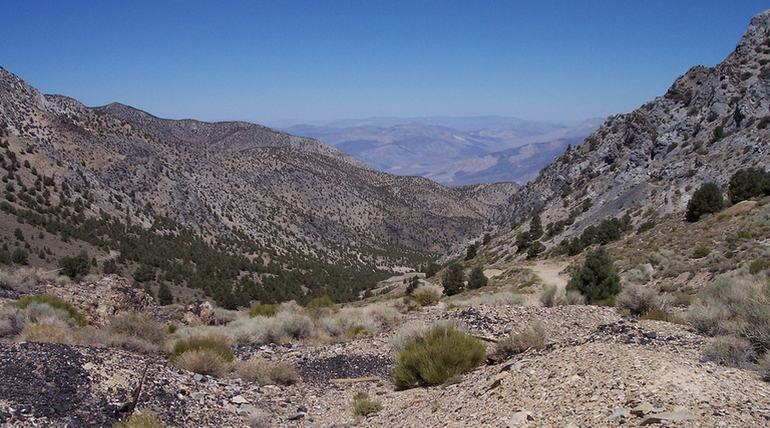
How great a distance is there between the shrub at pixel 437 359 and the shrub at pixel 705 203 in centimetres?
2864

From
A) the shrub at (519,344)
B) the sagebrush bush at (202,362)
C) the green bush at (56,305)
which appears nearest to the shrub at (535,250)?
the shrub at (519,344)

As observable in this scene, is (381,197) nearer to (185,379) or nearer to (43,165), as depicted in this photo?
(43,165)

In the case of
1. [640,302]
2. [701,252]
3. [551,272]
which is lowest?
[551,272]

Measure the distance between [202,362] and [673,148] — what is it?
53.0 metres

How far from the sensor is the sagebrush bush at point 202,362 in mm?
10728

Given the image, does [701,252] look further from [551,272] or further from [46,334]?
[46,334]

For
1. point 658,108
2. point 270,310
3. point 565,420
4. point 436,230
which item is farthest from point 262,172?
point 565,420

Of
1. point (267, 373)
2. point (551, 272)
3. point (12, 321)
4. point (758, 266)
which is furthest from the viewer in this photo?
point (551, 272)

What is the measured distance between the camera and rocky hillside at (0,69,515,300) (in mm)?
55938

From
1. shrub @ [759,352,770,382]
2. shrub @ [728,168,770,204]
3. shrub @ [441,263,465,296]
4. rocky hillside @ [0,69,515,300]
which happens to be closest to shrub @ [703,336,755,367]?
shrub @ [759,352,770,382]

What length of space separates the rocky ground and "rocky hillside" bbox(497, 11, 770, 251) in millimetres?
35031

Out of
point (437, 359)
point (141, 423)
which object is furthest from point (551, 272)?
point (141, 423)

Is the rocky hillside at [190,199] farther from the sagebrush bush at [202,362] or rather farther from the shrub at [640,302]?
the shrub at [640,302]

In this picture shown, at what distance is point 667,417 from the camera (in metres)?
5.05
